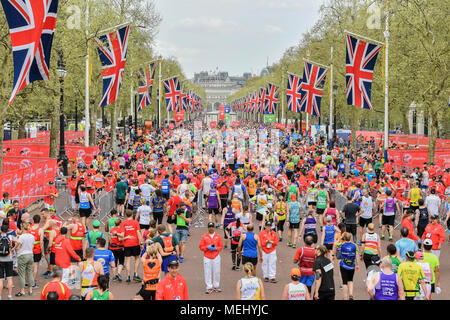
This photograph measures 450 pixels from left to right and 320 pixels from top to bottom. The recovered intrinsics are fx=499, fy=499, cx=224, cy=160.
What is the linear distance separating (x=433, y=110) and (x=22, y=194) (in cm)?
2180

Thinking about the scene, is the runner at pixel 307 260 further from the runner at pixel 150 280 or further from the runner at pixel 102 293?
the runner at pixel 102 293

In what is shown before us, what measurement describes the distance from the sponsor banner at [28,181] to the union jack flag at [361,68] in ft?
49.4

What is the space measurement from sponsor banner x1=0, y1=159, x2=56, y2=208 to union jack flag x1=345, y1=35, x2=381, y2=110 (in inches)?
593

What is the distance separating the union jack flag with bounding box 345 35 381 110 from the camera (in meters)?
24.7

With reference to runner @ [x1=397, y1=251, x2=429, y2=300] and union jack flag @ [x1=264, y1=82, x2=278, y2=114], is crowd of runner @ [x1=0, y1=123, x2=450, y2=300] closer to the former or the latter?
runner @ [x1=397, y1=251, x2=429, y2=300]

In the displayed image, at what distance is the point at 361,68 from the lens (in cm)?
2502

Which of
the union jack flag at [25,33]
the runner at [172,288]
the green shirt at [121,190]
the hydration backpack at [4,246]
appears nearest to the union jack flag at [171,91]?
the green shirt at [121,190]

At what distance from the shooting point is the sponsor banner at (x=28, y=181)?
16.4 m

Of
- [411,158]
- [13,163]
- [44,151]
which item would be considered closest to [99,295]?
[13,163]

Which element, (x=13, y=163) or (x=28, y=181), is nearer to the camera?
(x=28, y=181)

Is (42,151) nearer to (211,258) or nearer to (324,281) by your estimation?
(211,258)

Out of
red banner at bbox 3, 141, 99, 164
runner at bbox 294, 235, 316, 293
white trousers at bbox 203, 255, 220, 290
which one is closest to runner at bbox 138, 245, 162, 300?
white trousers at bbox 203, 255, 220, 290

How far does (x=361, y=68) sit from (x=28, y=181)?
16.5m

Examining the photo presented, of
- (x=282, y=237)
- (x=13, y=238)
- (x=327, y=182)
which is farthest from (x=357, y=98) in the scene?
(x=13, y=238)
